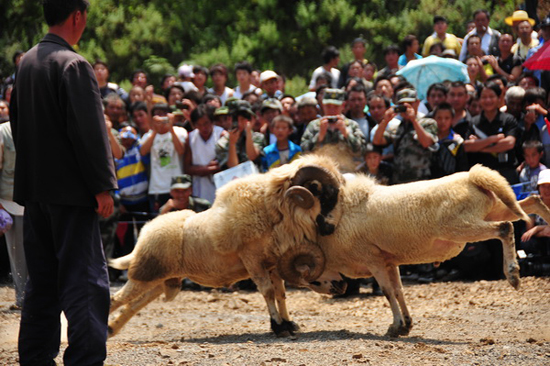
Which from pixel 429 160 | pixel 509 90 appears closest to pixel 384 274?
pixel 429 160

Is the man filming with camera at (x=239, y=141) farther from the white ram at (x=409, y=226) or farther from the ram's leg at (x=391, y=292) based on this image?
the ram's leg at (x=391, y=292)

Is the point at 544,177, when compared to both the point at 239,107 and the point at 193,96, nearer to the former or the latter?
the point at 239,107

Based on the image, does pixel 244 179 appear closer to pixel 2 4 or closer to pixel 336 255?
pixel 336 255

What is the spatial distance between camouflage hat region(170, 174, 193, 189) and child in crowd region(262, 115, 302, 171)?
1044 mm

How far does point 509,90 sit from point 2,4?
45.6 feet

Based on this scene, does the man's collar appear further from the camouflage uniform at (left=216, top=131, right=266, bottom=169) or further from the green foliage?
the green foliage

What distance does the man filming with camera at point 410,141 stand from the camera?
399 inches

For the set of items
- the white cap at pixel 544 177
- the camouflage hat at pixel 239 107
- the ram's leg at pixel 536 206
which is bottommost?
the white cap at pixel 544 177

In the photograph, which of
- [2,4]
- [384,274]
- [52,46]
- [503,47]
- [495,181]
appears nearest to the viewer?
[52,46]

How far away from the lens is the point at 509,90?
11055mm

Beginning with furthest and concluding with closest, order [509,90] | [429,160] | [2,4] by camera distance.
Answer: [2,4]
[509,90]
[429,160]

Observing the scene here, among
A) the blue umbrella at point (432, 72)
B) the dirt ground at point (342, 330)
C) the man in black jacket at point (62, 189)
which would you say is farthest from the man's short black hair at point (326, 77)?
the man in black jacket at point (62, 189)

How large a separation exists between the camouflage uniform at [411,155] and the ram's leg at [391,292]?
107 inches

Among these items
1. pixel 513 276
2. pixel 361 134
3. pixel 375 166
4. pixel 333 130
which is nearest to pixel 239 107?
pixel 333 130
